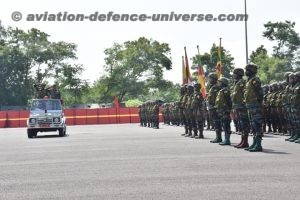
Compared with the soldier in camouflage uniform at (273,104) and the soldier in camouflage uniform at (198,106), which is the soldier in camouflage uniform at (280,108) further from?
the soldier in camouflage uniform at (198,106)

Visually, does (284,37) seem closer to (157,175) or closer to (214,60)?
(214,60)

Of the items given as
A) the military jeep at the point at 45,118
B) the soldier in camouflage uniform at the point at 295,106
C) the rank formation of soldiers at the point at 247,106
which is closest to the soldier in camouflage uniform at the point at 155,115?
the military jeep at the point at 45,118

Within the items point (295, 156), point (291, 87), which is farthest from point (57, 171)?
point (291, 87)

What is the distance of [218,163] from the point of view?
42.4ft

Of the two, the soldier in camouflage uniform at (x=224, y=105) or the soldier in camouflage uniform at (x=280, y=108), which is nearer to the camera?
the soldier in camouflage uniform at (x=224, y=105)

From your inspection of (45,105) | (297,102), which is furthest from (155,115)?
(297,102)

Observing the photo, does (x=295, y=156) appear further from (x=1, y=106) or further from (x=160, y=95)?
(x=160, y=95)

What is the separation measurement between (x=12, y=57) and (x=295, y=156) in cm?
8046

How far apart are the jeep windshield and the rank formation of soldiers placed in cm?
722

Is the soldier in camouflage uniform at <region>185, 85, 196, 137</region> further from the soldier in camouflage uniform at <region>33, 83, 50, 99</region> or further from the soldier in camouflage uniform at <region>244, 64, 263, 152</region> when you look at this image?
the soldier in camouflage uniform at <region>33, 83, 50, 99</region>

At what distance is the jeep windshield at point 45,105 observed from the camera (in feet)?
99.1

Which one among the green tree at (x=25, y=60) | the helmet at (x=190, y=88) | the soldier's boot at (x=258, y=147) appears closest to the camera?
the soldier's boot at (x=258, y=147)

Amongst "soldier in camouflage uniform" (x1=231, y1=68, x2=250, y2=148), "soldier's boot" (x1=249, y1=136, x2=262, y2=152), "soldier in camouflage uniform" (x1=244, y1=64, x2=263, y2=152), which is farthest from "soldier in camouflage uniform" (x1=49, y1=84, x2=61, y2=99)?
"soldier's boot" (x1=249, y1=136, x2=262, y2=152)

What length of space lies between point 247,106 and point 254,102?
9.1 inches
